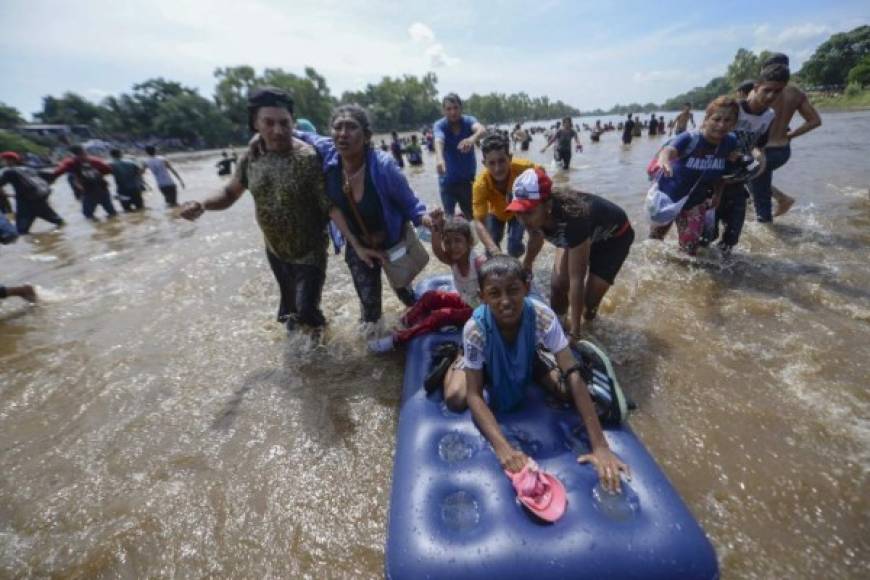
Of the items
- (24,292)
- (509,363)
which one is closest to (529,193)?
(509,363)

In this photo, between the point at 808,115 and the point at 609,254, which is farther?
the point at 808,115

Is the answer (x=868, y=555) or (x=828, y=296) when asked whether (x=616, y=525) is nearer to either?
(x=868, y=555)

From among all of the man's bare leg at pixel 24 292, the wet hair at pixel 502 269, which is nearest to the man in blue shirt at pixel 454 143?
the wet hair at pixel 502 269

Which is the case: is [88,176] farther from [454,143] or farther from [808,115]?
[808,115]

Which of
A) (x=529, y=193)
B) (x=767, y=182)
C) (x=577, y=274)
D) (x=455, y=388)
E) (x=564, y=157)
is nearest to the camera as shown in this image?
(x=455, y=388)

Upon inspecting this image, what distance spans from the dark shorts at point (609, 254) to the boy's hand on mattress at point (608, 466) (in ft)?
5.96

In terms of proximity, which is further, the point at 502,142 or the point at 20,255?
the point at 20,255

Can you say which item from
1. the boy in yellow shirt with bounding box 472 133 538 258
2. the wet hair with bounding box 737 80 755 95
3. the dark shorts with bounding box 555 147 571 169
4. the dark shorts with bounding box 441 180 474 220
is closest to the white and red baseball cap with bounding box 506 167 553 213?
the boy in yellow shirt with bounding box 472 133 538 258

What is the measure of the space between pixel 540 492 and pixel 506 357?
2.00ft

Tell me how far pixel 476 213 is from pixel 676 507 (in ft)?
8.65

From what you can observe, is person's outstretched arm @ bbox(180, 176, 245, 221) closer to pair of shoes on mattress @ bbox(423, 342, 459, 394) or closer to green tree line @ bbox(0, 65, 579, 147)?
pair of shoes on mattress @ bbox(423, 342, 459, 394)

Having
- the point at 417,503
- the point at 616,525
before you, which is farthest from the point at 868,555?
the point at 417,503

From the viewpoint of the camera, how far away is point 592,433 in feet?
5.99

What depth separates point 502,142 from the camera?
322 cm
